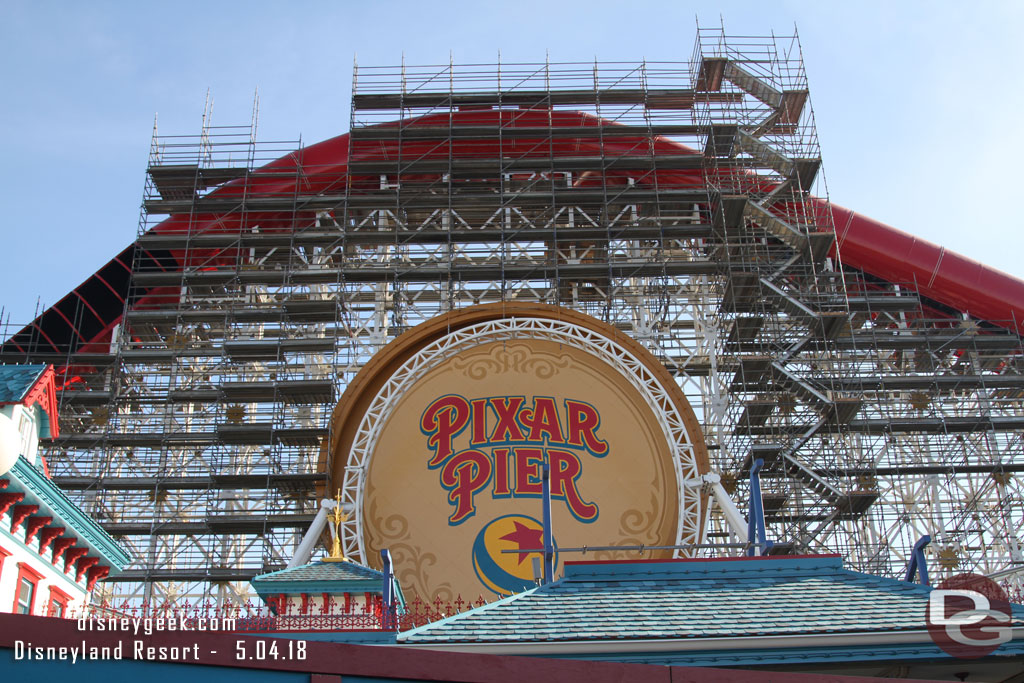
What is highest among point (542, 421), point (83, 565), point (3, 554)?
point (542, 421)

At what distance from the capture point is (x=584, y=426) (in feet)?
85.4

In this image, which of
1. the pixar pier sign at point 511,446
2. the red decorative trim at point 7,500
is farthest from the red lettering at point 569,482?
the red decorative trim at point 7,500

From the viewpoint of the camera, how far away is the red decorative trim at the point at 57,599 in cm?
1934

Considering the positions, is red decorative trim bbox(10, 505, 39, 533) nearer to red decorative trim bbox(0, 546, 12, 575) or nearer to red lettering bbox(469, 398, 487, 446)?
red decorative trim bbox(0, 546, 12, 575)

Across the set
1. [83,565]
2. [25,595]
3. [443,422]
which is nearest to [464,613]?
[25,595]

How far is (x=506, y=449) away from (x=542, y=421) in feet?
3.78

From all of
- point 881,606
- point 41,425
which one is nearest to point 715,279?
point 41,425

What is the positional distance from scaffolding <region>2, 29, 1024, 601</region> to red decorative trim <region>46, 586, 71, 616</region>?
25.2 ft

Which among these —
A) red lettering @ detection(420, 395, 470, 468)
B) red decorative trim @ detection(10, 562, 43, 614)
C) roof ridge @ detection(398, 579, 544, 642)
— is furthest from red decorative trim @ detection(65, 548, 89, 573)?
roof ridge @ detection(398, 579, 544, 642)

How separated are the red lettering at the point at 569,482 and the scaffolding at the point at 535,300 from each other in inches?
195

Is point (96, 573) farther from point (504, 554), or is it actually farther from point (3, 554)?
point (504, 554)

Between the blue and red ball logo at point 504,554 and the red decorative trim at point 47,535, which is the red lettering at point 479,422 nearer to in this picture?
the blue and red ball logo at point 504,554

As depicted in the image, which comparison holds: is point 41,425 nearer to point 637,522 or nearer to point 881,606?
point 637,522

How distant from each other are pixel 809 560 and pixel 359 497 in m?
14.4
